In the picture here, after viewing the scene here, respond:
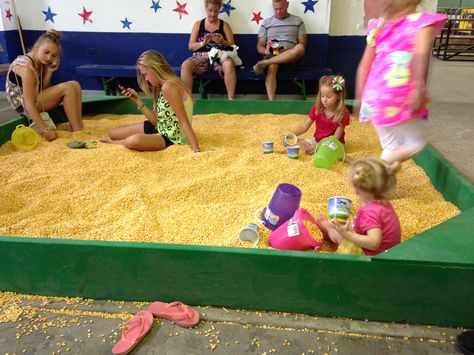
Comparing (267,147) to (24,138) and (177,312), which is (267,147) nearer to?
(177,312)

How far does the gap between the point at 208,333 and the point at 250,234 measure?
1.53ft

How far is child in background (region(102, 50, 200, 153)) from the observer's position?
2.82m

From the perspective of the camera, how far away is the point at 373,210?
4.98 ft

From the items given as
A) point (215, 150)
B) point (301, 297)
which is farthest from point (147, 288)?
point (215, 150)

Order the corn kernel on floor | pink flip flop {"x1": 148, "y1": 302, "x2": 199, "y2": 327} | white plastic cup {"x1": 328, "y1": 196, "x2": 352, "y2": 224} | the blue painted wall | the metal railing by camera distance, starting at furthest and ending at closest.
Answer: the metal railing < the blue painted wall < the corn kernel on floor < white plastic cup {"x1": 328, "y1": 196, "x2": 352, "y2": 224} < pink flip flop {"x1": 148, "y1": 302, "x2": 199, "y2": 327}

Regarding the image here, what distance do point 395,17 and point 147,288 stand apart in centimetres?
160

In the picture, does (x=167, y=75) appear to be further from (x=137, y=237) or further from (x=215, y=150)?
(x=137, y=237)

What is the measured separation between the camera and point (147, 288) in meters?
1.56

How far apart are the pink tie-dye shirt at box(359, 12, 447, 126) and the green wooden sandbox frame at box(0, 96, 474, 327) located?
57cm

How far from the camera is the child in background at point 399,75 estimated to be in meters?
1.76

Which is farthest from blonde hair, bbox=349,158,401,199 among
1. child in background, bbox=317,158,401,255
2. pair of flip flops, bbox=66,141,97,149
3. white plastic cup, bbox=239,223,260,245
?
pair of flip flops, bbox=66,141,97,149

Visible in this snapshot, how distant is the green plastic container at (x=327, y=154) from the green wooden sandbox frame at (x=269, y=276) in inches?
A: 40.2

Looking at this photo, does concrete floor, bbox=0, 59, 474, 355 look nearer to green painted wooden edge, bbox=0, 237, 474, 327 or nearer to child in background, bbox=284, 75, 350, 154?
green painted wooden edge, bbox=0, 237, 474, 327

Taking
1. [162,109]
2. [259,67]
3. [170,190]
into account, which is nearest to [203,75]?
[259,67]
